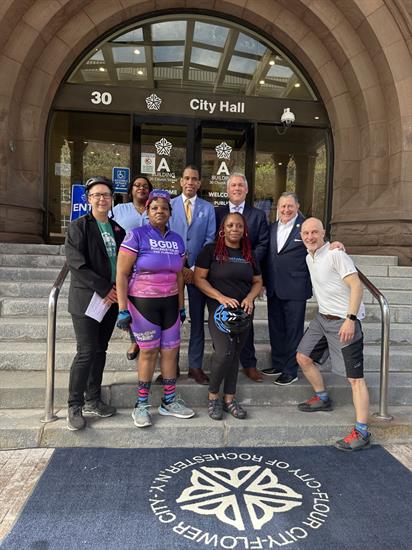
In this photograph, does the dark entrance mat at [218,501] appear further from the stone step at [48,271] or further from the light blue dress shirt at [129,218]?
the stone step at [48,271]

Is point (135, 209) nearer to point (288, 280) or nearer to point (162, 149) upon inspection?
point (288, 280)

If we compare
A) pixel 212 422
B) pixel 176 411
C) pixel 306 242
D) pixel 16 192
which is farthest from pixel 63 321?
pixel 16 192

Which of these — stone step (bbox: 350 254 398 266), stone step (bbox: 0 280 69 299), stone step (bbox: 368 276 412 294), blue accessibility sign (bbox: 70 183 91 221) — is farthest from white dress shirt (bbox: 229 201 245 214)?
blue accessibility sign (bbox: 70 183 91 221)

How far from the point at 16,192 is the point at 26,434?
497 cm

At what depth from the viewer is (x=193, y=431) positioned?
3.21 metres

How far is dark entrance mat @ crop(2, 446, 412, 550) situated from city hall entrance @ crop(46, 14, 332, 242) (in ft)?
18.8

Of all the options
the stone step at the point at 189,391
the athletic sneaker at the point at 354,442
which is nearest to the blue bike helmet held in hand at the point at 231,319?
the stone step at the point at 189,391

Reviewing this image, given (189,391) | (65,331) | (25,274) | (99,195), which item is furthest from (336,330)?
(25,274)

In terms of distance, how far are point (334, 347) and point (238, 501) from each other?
4.69 ft

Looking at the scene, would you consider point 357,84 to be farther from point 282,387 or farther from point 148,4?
point 282,387

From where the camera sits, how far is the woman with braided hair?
3311 mm

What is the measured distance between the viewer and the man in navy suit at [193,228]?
374 cm

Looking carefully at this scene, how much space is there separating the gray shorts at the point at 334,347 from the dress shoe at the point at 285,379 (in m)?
0.38

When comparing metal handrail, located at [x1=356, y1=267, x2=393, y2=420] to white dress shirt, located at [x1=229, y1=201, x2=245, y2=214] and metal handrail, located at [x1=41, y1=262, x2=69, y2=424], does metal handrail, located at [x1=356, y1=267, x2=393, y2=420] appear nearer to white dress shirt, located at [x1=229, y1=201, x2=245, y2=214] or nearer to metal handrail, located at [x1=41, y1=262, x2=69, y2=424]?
white dress shirt, located at [x1=229, y1=201, x2=245, y2=214]
